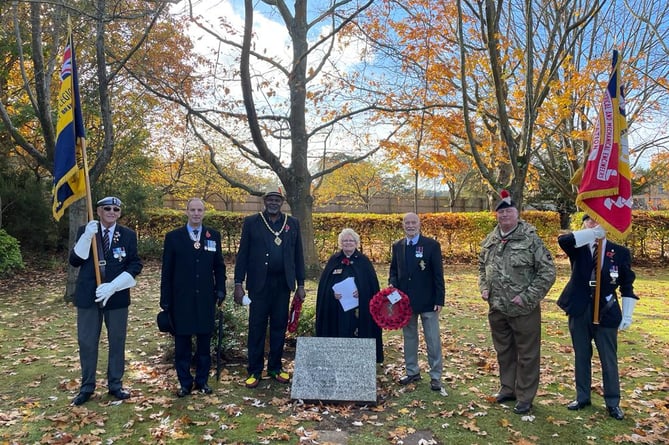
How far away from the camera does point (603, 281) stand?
4480 millimetres

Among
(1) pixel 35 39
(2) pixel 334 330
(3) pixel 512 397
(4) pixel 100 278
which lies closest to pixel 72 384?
(4) pixel 100 278

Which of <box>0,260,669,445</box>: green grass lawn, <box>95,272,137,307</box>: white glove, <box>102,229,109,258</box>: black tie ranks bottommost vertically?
<box>0,260,669,445</box>: green grass lawn

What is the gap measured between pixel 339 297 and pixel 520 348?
194cm

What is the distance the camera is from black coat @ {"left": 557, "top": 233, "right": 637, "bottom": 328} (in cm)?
440

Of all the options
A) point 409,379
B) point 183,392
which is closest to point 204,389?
point 183,392

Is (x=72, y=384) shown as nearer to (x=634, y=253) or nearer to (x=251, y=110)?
(x=251, y=110)

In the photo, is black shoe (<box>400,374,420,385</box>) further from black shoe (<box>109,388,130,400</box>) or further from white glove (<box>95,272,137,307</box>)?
white glove (<box>95,272,137,307</box>)

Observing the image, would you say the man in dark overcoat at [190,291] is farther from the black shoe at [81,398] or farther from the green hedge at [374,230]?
the green hedge at [374,230]

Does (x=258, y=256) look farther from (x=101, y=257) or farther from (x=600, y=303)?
(x=600, y=303)

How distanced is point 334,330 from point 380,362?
0.74 metres

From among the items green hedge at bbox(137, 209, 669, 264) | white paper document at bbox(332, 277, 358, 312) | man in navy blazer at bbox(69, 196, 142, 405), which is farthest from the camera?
green hedge at bbox(137, 209, 669, 264)

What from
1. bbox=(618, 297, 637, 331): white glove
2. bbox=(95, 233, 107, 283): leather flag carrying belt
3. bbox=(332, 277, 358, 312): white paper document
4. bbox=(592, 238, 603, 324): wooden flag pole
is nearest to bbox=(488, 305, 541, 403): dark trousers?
bbox=(592, 238, 603, 324): wooden flag pole

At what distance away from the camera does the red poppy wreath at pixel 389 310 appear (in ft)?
16.7

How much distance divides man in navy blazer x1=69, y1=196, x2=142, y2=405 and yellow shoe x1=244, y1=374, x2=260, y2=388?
1195mm
